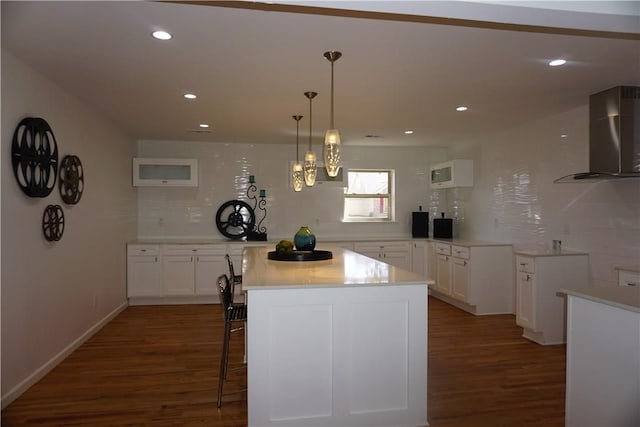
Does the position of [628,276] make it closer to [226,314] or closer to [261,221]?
[226,314]

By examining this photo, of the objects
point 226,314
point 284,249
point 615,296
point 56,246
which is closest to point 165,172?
point 56,246

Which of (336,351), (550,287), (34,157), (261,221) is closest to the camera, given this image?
(336,351)

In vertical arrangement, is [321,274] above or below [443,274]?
above

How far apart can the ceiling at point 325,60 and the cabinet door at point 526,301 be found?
1.67 metres

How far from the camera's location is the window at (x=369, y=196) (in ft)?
21.7

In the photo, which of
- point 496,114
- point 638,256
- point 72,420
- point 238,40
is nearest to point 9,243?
point 72,420

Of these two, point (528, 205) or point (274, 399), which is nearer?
point (274, 399)

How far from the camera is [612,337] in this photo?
1.92 m

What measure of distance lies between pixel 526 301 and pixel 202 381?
3.06 m

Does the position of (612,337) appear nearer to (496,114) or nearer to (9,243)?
(496,114)

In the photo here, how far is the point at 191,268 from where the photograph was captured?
552 cm

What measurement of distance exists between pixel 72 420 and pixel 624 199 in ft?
14.6

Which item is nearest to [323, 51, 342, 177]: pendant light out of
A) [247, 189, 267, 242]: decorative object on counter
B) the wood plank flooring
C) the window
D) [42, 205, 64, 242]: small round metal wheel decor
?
the wood plank flooring

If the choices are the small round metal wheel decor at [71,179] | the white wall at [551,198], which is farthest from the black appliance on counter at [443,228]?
the small round metal wheel decor at [71,179]
